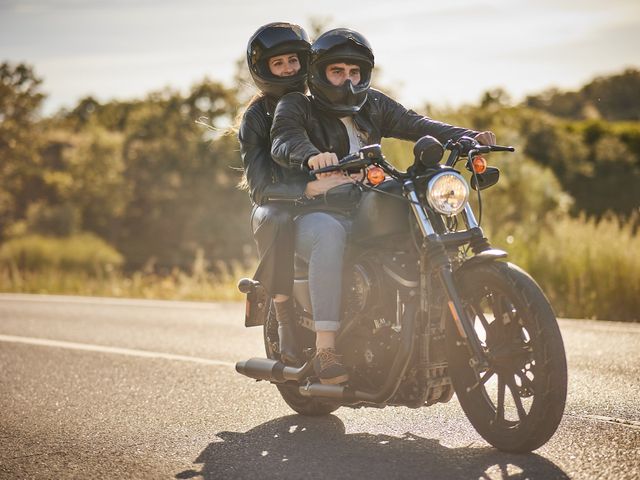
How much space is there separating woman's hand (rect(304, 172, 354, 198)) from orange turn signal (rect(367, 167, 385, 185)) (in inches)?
12.4

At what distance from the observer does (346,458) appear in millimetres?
4969

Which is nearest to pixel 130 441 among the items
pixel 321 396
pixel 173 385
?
pixel 321 396

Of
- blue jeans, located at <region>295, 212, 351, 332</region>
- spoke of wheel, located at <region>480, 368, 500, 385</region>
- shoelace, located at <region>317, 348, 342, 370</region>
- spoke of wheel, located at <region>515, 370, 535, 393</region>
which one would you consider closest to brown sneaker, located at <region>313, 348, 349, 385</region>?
shoelace, located at <region>317, 348, 342, 370</region>

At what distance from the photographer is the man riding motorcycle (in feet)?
17.4

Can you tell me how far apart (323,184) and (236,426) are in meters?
1.66

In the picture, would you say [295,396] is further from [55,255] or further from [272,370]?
[55,255]

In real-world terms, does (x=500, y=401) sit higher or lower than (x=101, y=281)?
higher

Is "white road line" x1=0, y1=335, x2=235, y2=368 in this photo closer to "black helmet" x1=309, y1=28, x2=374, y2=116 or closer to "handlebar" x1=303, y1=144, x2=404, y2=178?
"black helmet" x1=309, y1=28, x2=374, y2=116

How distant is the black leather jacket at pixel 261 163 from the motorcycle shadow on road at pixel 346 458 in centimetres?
142

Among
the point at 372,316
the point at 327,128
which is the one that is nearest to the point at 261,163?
the point at 327,128

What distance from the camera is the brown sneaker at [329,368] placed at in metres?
5.26

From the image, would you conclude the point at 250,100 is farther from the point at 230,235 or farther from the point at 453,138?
the point at 230,235

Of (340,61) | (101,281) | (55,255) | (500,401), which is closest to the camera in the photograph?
(500,401)

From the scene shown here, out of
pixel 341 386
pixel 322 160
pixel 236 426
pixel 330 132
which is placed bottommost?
pixel 236 426
